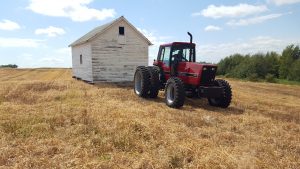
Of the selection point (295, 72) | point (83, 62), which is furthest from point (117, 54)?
point (295, 72)

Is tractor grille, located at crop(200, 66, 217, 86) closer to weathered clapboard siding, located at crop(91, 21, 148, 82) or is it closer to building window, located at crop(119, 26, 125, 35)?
weathered clapboard siding, located at crop(91, 21, 148, 82)

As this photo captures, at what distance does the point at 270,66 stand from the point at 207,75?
36.5m

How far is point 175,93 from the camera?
40.2 ft

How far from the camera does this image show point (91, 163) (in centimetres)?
617

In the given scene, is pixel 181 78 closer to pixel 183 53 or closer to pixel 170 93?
pixel 170 93

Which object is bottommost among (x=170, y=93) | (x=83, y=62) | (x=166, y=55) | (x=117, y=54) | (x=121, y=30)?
(x=170, y=93)

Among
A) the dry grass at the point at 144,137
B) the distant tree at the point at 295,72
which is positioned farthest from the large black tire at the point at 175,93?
the distant tree at the point at 295,72

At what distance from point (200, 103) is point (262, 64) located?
3437 cm

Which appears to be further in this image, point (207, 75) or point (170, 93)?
point (170, 93)

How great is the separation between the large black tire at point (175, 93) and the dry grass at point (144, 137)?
47cm

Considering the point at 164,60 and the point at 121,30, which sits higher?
the point at 121,30

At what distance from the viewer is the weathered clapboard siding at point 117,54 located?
2262cm

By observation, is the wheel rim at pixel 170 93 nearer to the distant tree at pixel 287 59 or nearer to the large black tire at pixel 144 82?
the large black tire at pixel 144 82

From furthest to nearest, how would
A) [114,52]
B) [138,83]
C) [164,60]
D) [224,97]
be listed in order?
1. [114,52]
2. [138,83]
3. [164,60]
4. [224,97]
